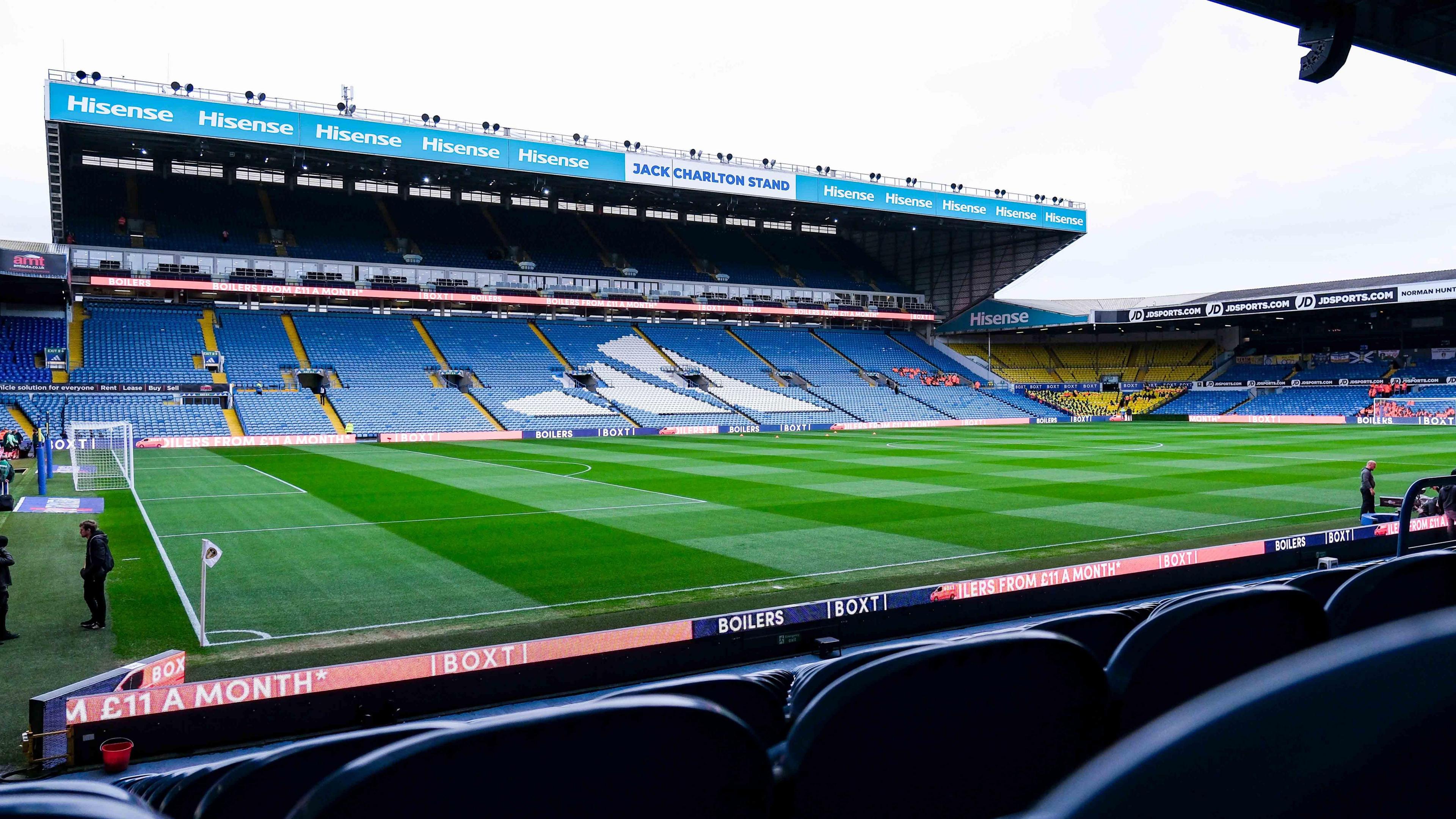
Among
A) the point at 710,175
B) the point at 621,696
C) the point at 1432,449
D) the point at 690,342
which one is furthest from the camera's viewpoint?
the point at 690,342

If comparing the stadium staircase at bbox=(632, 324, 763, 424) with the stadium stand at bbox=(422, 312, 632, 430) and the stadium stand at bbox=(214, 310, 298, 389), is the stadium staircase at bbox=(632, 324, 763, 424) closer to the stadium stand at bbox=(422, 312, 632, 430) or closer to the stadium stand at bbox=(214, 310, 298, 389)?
the stadium stand at bbox=(422, 312, 632, 430)

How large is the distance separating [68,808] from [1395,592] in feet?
11.1

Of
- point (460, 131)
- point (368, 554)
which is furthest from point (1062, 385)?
point (368, 554)

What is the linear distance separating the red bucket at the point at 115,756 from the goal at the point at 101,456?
20658 mm

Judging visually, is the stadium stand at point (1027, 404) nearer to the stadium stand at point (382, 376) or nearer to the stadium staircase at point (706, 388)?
the stadium staircase at point (706, 388)

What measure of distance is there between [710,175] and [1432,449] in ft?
129

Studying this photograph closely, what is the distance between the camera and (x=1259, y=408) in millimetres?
63812

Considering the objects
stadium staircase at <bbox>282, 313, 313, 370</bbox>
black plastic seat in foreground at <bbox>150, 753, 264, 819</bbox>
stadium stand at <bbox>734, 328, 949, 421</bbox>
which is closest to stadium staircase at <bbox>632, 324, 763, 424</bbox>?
stadium stand at <bbox>734, 328, 949, 421</bbox>

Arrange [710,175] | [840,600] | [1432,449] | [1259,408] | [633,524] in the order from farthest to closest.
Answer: [1259,408], [710,175], [1432,449], [633,524], [840,600]

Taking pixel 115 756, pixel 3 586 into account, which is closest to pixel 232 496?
pixel 3 586

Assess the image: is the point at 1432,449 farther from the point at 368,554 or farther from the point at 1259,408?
the point at 368,554

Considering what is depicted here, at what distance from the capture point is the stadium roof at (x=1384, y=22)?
6.10 meters

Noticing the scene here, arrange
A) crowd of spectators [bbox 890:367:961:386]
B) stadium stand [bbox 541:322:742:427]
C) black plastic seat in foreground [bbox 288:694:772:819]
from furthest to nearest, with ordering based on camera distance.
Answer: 1. crowd of spectators [bbox 890:367:961:386]
2. stadium stand [bbox 541:322:742:427]
3. black plastic seat in foreground [bbox 288:694:772:819]

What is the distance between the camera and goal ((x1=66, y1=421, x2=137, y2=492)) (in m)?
26.0
